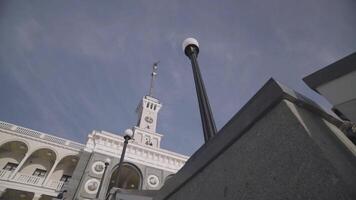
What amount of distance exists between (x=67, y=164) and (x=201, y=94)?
25.5 meters

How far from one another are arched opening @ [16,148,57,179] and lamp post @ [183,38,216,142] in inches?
964

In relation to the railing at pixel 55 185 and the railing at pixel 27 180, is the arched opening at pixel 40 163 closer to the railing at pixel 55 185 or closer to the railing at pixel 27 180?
the railing at pixel 27 180

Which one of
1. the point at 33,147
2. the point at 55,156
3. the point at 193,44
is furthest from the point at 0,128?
the point at 193,44

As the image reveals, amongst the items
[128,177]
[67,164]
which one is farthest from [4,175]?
[128,177]

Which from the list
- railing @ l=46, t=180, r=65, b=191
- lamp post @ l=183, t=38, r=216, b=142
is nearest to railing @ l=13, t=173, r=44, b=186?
railing @ l=46, t=180, r=65, b=191

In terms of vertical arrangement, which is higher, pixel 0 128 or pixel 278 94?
pixel 0 128

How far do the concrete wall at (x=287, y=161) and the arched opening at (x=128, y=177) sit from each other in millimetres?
19828

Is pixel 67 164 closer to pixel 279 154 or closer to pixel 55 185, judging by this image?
pixel 55 185

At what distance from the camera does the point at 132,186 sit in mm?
22844

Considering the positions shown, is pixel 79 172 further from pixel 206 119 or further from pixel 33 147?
pixel 206 119

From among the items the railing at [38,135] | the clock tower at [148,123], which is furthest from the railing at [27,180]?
the clock tower at [148,123]

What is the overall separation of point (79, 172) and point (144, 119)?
13.0 meters

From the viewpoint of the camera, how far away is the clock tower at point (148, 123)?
84.0 ft

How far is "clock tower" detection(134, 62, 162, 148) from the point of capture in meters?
25.6
